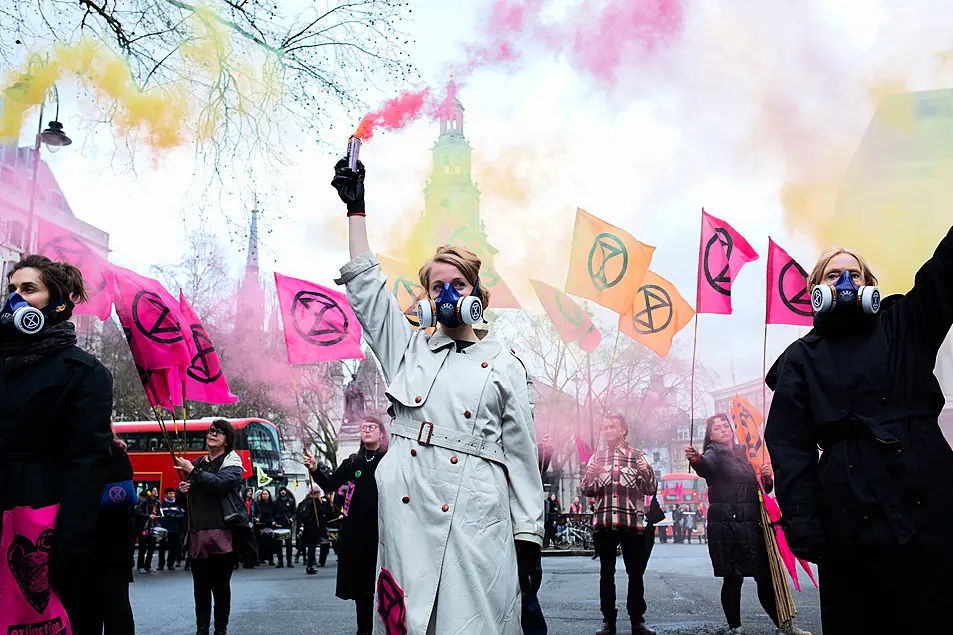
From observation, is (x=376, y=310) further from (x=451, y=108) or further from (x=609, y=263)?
(x=609, y=263)

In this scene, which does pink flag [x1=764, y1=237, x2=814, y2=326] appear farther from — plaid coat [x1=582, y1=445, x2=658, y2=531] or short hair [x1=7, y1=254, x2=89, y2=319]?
short hair [x1=7, y1=254, x2=89, y2=319]

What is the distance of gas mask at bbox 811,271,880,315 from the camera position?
350 centimetres

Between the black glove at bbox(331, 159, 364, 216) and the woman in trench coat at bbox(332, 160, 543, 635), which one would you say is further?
the black glove at bbox(331, 159, 364, 216)

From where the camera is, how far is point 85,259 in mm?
9523

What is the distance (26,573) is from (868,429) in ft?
11.3

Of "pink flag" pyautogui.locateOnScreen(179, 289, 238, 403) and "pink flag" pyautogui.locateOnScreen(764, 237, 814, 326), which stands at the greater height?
"pink flag" pyautogui.locateOnScreen(764, 237, 814, 326)

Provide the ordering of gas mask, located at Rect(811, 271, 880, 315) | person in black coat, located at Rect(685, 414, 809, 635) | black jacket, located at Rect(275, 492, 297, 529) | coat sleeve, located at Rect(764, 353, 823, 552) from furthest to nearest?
black jacket, located at Rect(275, 492, 297, 529), person in black coat, located at Rect(685, 414, 809, 635), gas mask, located at Rect(811, 271, 880, 315), coat sleeve, located at Rect(764, 353, 823, 552)

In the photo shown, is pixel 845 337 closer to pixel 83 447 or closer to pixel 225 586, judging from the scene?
pixel 83 447

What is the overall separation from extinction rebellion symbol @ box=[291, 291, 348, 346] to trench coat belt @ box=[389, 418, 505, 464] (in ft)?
24.0

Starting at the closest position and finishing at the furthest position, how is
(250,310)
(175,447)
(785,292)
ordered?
(785,292)
(175,447)
(250,310)

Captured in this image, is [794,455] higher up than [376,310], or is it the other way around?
[376,310]

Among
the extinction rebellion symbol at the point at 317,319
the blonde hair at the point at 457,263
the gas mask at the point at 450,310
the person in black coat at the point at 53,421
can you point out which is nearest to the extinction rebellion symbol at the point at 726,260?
the extinction rebellion symbol at the point at 317,319

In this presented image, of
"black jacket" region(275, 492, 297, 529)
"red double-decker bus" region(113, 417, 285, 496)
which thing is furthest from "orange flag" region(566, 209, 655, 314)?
"red double-decker bus" region(113, 417, 285, 496)

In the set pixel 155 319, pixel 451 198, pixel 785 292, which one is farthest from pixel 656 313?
pixel 155 319
